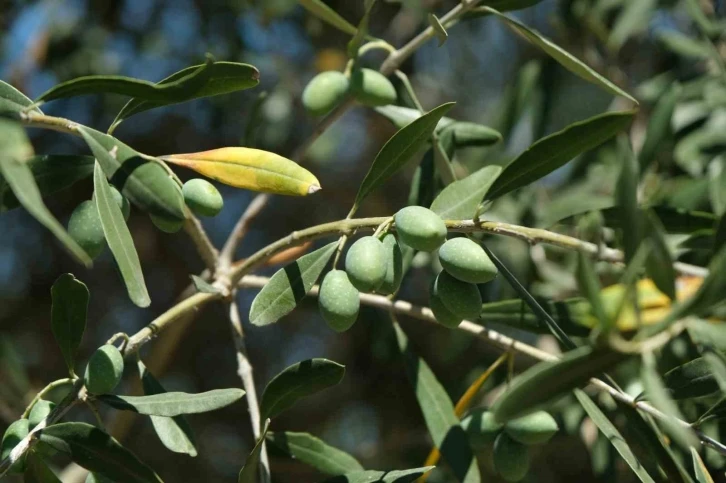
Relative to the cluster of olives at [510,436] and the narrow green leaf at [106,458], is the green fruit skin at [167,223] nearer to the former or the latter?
the narrow green leaf at [106,458]

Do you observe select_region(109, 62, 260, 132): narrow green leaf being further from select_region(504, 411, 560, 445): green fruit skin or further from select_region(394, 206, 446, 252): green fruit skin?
select_region(504, 411, 560, 445): green fruit skin

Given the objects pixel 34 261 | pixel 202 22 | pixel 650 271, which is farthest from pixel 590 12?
pixel 34 261

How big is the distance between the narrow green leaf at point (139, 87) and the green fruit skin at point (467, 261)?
0.31 metres

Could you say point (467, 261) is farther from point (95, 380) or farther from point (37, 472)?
point (37, 472)

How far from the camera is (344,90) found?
1118 mm

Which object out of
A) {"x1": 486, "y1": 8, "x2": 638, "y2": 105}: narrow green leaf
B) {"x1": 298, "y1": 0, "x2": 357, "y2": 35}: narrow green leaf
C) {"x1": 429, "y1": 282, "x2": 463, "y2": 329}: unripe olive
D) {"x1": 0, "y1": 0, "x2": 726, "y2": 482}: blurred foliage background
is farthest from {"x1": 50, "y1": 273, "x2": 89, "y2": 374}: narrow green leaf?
{"x1": 0, "y1": 0, "x2": 726, "y2": 482}: blurred foliage background

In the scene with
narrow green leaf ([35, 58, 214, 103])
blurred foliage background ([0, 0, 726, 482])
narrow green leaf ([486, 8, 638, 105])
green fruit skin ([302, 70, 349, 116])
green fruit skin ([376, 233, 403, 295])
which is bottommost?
blurred foliage background ([0, 0, 726, 482])

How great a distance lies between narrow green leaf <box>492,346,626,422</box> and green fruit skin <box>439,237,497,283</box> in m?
0.16

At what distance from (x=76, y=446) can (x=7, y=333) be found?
1809 mm

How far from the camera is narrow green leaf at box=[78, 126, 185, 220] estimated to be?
31.7 inches

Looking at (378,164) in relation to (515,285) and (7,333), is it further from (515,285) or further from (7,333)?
(7,333)

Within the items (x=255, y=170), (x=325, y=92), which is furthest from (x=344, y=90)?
(x=255, y=170)

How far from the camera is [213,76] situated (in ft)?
2.82

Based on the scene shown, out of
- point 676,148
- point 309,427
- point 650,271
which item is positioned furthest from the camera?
point 309,427
